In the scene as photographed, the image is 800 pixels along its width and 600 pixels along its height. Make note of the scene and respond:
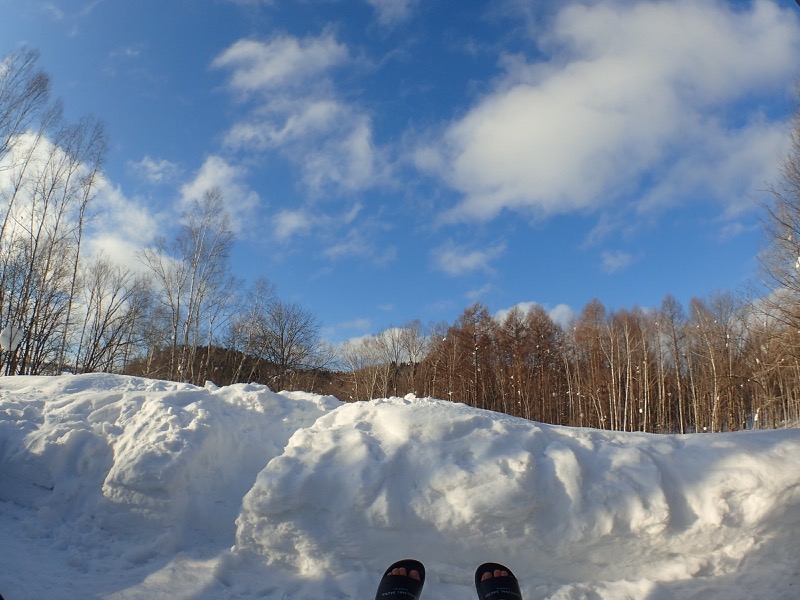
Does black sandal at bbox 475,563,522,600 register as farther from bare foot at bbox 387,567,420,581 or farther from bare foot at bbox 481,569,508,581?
bare foot at bbox 387,567,420,581

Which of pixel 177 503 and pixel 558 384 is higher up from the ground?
pixel 558 384

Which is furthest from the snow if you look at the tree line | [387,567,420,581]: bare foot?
the tree line

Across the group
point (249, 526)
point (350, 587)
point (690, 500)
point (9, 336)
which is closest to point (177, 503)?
point (249, 526)

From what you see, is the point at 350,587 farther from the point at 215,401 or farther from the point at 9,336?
the point at 9,336

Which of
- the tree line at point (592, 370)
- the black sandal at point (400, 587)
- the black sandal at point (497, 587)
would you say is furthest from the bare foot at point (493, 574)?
the tree line at point (592, 370)

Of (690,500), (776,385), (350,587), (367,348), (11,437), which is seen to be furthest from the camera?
(367,348)

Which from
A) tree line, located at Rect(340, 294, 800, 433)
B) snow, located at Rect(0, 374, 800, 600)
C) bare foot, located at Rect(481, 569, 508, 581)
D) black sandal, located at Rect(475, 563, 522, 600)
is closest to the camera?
black sandal, located at Rect(475, 563, 522, 600)

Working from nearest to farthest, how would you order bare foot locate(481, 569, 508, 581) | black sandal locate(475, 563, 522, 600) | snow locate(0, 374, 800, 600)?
black sandal locate(475, 563, 522, 600)
bare foot locate(481, 569, 508, 581)
snow locate(0, 374, 800, 600)

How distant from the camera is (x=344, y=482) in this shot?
4891 millimetres

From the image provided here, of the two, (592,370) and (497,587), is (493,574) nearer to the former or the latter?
(497,587)

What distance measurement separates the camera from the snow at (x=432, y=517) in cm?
446

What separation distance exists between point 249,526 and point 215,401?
2.37m

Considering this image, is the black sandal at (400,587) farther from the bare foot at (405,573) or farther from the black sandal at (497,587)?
the black sandal at (497,587)

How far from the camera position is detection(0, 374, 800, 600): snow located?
4.46m
